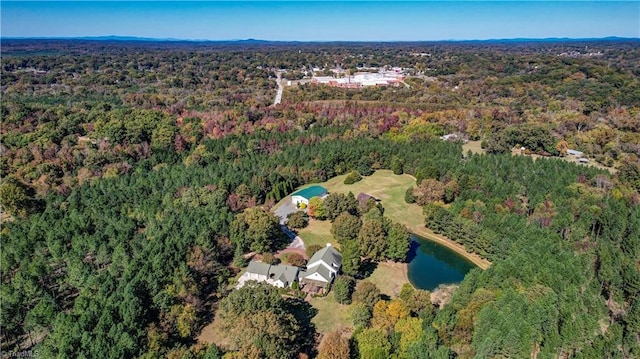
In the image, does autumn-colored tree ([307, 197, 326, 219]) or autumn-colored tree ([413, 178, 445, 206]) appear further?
autumn-colored tree ([413, 178, 445, 206])

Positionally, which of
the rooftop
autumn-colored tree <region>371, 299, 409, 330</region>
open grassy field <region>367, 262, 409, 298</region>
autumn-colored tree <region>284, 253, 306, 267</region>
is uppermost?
autumn-colored tree <region>371, 299, 409, 330</region>

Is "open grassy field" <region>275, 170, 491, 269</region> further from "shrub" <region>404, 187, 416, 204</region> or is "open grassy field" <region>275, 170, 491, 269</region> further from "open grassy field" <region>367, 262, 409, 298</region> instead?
"open grassy field" <region>367, 262, 409, 298</region>

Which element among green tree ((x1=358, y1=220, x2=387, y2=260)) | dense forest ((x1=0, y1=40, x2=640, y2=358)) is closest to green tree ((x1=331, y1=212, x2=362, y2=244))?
dense forest ((x1=0, y1=40, x2=640, y2=358))

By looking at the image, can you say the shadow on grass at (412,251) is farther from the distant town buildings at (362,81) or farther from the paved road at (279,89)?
the distant town buildings at (362,81)

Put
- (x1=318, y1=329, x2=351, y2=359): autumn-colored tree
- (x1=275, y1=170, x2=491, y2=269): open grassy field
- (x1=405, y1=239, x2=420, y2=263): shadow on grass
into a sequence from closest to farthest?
1. (x1=318, y1=329, x2=351, y2=359): autumn-colored tree
2. (x1=405, y1=239, x2=420, y2=263): shadow on grass
3. (x1=275, y1=170, x2=491, y2=269): open grassy field

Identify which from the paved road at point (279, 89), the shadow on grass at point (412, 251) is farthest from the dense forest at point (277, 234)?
the paved road at point (279, 89)

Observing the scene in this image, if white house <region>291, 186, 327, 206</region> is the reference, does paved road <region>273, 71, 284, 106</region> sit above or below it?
above
